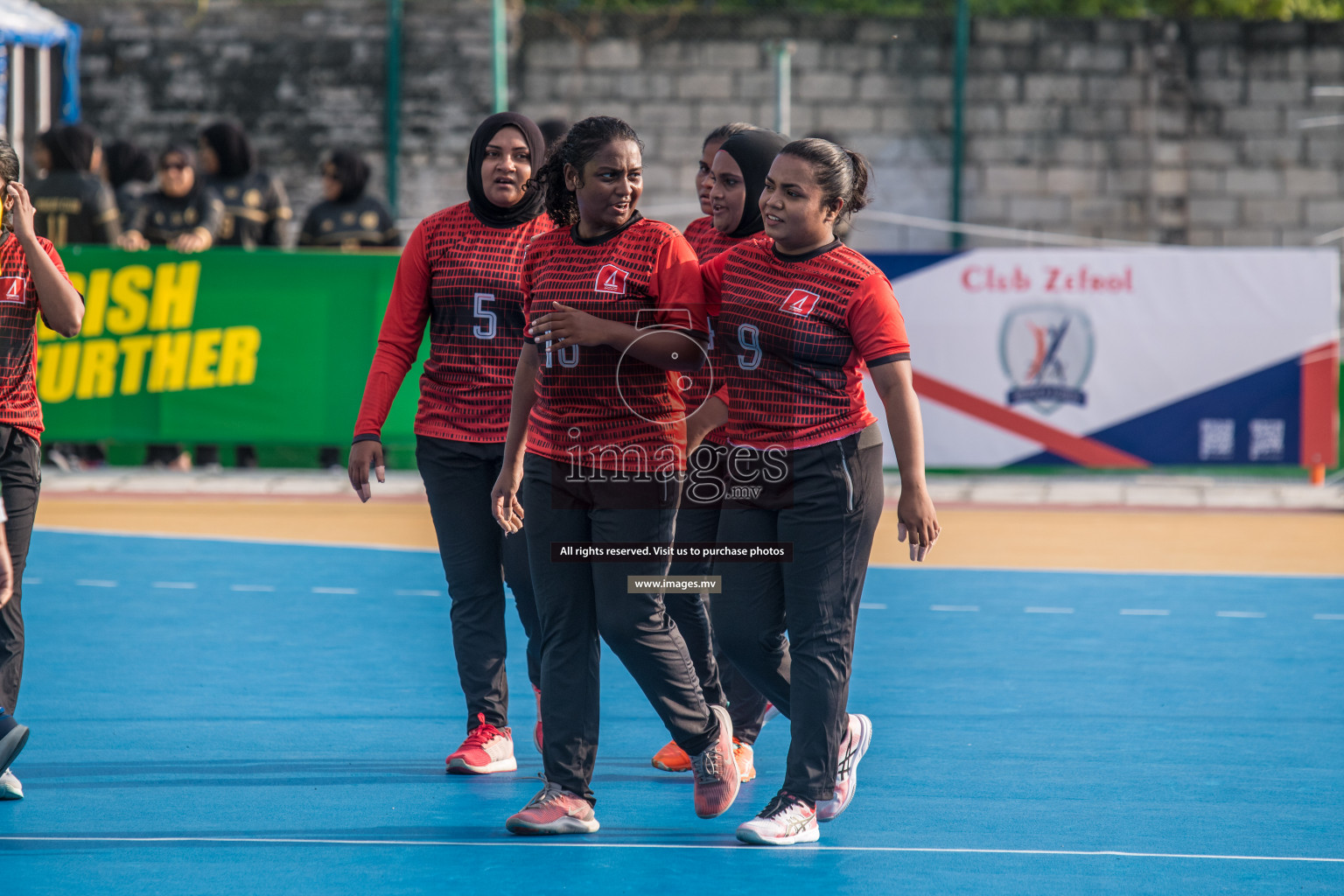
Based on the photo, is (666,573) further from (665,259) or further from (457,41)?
(457,41)

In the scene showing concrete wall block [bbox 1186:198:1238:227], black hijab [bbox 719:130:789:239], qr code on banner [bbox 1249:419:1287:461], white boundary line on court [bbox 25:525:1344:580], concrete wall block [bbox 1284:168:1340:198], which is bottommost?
white boundary line on court [bbox 25:525:1344:580]

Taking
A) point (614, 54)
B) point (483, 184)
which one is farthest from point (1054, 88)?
point (483, 184)

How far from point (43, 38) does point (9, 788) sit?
1277 centimetres

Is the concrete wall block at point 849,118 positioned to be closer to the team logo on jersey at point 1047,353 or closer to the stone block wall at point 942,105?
the stone block wall at point 942,105

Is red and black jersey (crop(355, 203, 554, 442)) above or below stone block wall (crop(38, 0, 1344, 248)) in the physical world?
below

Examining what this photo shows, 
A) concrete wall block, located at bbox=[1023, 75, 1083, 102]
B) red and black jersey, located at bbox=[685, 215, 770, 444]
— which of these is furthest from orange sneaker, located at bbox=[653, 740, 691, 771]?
concrete wall block, located at bbox=[1023, 75, 1083, 102]

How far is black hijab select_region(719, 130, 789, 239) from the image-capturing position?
5137 mm

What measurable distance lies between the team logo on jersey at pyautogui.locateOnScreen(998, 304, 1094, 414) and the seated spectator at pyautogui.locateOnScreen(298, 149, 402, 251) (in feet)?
15.9

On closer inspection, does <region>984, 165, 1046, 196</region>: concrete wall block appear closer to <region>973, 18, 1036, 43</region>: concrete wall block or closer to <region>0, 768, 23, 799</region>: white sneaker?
<region>973, 18, 1036, 43</region>: concrete wall block

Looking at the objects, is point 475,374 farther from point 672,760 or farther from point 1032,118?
point 1032,118

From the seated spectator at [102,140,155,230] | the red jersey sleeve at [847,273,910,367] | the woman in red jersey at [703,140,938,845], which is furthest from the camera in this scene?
the seated spectator at [102,140,155,230]

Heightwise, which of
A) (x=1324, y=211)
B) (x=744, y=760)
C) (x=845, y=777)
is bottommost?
(x=744, y=760)

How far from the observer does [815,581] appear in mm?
4605

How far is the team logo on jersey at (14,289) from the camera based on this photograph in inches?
198
